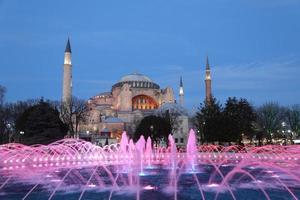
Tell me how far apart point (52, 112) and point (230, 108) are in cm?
1932

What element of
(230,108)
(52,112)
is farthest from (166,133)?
(52,112)

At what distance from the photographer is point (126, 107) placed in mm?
82000

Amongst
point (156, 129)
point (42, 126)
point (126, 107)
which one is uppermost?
point (126, 107)

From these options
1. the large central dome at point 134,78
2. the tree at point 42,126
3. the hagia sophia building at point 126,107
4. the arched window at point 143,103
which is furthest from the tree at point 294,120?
the large central dome at point 134,78

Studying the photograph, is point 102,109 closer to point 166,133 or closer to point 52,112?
point 166,133

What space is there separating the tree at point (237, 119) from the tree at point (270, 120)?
977 cm

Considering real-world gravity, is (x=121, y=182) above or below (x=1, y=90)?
below

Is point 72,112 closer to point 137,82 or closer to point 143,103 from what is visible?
point 143,103

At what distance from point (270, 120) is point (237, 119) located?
13267 mm

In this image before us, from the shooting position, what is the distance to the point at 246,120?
137 feet

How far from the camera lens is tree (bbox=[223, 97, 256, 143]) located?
38.8 m

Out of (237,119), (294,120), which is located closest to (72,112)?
(237,119)

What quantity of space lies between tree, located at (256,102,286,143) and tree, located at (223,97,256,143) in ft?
32.0

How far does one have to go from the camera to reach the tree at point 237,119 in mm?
38750
